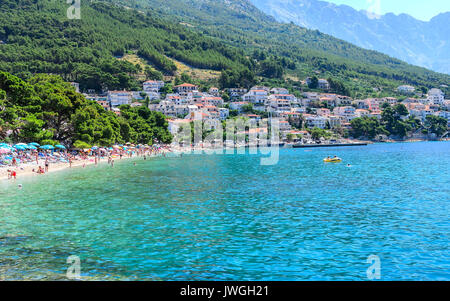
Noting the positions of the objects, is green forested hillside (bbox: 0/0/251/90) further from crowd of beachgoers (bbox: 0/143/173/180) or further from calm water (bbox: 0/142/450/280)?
calm water (bbox: 0/142/450/280)

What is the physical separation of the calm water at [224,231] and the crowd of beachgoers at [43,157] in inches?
469

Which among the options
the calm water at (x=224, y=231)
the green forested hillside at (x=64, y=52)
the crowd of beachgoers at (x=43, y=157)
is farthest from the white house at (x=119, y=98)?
the calm water at (x=224, y=231)

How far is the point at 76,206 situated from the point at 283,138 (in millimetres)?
117400

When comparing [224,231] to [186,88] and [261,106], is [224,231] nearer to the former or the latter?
[261,106]

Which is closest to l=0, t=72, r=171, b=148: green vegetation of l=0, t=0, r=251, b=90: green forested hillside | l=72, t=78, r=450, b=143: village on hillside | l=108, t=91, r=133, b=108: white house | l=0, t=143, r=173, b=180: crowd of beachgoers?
l=0, t=143, r=173, b=180: crowd of beachgoers

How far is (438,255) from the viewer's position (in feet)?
48.9

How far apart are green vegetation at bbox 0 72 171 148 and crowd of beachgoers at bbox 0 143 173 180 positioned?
65.5 inches

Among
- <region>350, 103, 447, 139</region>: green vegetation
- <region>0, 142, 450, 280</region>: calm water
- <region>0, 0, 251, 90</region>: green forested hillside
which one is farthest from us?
<region>350, 103, 447, 139</region>: green vegetation

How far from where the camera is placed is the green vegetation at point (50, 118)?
51.0 meters

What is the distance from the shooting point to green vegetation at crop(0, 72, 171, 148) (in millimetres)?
51031
